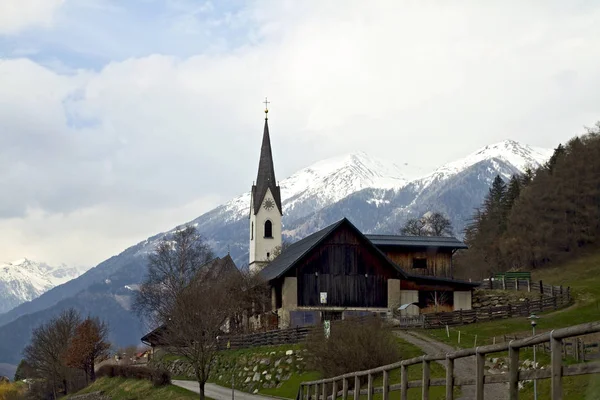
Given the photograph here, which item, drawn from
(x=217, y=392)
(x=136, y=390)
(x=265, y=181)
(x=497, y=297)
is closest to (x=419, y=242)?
(x=497, y=297)

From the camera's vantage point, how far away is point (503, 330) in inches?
1945

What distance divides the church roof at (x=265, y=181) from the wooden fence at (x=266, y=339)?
161ft

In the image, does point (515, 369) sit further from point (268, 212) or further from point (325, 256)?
point (268, 212)

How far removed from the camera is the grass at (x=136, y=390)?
1908 inches

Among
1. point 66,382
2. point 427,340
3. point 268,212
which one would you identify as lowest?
point 66,382

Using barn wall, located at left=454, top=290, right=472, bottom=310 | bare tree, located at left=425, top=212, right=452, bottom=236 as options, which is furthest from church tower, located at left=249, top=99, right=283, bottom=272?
barn wall, located at left=454, top=290, right=472, bottom=310

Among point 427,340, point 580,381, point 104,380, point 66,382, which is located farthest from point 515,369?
point 66,382

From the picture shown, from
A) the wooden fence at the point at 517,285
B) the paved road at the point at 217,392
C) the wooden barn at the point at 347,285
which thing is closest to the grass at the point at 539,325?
the wooden fence at the point at 517,285

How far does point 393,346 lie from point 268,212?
75106 mm

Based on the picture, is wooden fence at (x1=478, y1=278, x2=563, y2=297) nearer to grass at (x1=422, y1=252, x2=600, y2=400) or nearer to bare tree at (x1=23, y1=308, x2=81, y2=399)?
grass at (x1=422, y1=252, x2=600, y2=400)

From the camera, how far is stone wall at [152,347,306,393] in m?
46.2

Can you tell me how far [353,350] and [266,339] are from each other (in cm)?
2279

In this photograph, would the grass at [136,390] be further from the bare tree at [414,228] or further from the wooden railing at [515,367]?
the bare tree at [414,228]

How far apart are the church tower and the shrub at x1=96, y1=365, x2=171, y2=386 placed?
3000cm
